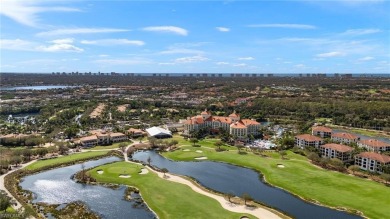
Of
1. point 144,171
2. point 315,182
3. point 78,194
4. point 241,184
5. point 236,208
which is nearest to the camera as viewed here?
point 236,208

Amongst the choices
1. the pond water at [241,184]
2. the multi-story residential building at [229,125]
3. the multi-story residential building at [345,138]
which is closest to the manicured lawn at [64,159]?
the pond water at [241,184]

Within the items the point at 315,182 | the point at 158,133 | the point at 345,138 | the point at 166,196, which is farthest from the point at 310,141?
the point at 166,196

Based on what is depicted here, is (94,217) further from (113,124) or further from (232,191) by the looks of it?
(113,124)

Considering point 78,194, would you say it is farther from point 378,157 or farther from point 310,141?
point 378,157

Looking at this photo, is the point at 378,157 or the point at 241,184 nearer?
the point at 241,184

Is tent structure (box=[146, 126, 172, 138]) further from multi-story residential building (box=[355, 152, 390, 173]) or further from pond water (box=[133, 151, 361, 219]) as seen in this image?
multi-story residential building (box=[355, 152, 390, 173])

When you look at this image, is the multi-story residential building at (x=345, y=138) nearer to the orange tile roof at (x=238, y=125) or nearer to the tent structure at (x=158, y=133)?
the orange tile roof at (x=238, y=125)
